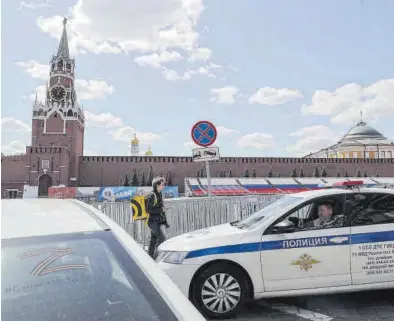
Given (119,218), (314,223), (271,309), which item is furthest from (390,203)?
(119,218)

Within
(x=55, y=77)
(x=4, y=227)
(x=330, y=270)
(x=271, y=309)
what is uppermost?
(x=55, y=77)

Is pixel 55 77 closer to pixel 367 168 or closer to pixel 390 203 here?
pixel 367 168

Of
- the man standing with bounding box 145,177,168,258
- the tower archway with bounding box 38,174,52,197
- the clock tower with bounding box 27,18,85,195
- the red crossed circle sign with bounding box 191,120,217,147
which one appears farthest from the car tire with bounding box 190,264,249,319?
the tower archway with bounding box 38,174,52,197

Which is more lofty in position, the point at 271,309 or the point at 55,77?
the point at 55,77

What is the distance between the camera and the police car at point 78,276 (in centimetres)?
176

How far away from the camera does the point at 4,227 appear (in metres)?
2.32

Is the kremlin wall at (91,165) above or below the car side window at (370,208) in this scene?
above

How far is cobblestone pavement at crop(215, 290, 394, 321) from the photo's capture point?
14.9ft

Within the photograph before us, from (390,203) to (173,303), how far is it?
4429 mm

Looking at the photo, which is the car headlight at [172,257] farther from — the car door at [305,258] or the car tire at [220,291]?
the car door at [305,258]

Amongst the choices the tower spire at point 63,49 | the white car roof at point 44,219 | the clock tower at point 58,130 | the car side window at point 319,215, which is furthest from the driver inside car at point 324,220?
the tower spire at point 63,49

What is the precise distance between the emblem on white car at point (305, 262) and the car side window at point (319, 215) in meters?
0.34

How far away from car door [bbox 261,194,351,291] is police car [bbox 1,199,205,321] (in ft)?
8.73

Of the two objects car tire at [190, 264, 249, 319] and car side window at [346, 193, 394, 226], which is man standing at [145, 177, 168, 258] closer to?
car tire at [190, 264, 249, 319]
